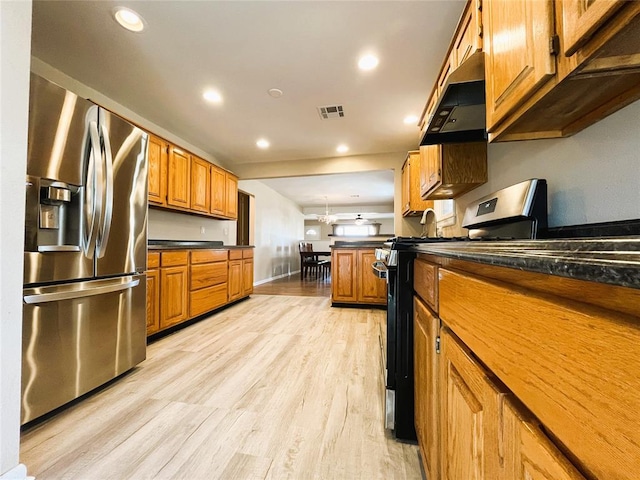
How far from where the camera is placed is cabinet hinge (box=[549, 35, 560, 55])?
773 millimetres

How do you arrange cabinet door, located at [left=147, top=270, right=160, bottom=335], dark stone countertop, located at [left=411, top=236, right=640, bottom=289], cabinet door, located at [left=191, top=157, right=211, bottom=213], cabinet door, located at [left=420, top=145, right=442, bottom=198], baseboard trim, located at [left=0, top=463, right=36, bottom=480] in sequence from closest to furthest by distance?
1. dark stone countertop, located at [left=411, top=236, right=640, bottom=289]
2. baseboard trim, located at [left=0, top=463, right=36, bottom=480]
3. cabinet door, located at [left=420, top=145, right=442, bottom=198]
4. cabinet door, located at [left=147, top=270, right=160, bottom=335]
5. cabinet door, located at [left=191, top=157, right=211, bottom=213]

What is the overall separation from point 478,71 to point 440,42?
1019 millimetres

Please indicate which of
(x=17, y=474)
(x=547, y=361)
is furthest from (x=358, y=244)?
(x=547, y=361)

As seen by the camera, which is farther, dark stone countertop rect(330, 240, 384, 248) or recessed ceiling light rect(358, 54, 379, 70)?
dark stone countertop rect(330, 240, 384, 248)

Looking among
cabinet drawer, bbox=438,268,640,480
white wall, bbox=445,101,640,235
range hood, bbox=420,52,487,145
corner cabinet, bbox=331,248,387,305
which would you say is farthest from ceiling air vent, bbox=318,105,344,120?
cabinet drawer, bbox=438,268,640,480

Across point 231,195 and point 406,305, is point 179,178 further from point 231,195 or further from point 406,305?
point 406,305

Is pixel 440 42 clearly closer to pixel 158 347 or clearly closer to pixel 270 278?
pixel 158 347

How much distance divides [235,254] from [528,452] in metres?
3.89

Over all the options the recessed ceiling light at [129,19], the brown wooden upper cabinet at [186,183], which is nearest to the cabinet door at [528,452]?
the recessed ceiling light at [129,19]

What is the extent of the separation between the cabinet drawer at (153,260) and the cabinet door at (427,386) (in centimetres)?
229

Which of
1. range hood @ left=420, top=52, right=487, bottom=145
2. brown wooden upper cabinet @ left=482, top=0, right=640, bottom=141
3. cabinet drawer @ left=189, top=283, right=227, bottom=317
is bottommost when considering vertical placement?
cabinet drawer @ left=189, top=283, right=227, bottom=317

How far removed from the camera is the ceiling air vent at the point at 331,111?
115 inches

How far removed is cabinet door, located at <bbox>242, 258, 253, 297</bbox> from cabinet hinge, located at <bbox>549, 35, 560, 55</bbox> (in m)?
4.03

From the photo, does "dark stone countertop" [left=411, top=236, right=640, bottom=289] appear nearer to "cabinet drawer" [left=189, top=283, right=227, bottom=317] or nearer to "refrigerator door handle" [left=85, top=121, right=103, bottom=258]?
"refrigerator door handle" [left=85, top=121, right=103, bottom=258]
